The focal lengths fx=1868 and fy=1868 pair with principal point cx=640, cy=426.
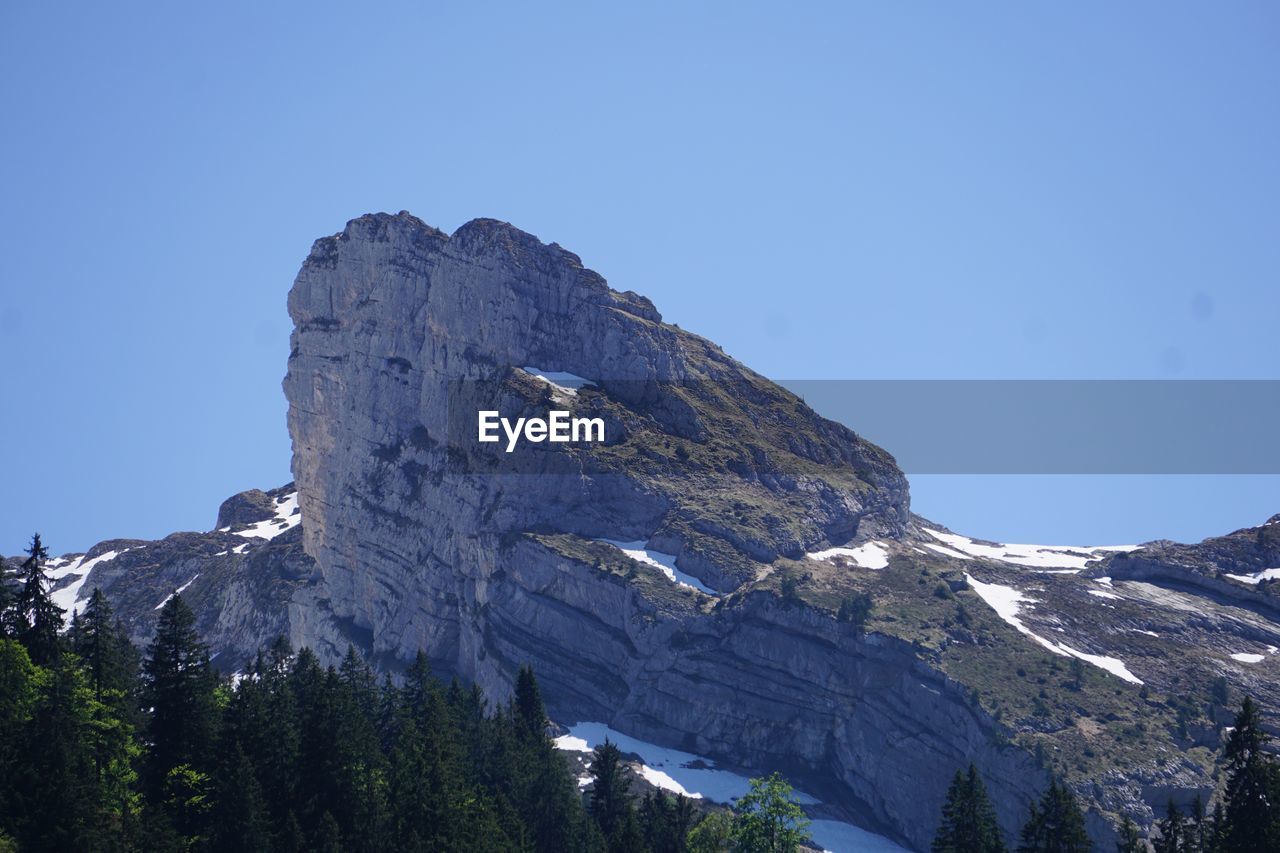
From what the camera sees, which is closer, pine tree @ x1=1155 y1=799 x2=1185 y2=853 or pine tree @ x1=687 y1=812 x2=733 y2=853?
pine tree @ x1=1155 y1=799 x2=1185 y2=853

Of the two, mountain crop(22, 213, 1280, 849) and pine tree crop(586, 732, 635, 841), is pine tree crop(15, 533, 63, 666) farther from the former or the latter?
mountain crop(22, 213, 1280, 849)

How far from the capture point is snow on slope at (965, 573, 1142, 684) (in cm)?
17675

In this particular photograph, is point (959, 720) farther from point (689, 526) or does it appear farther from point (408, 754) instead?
point (408, 754)

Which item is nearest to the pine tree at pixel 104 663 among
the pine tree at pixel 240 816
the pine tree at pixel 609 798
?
the pine tree at pixel 240 816

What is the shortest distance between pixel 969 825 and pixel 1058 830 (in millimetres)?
5910

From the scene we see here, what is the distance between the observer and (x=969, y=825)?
102 metres

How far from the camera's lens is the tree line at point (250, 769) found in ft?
277

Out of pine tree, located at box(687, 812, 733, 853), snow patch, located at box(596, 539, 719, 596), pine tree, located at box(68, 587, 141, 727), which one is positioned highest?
snow patch, located at box(596, 539, 719, 596)

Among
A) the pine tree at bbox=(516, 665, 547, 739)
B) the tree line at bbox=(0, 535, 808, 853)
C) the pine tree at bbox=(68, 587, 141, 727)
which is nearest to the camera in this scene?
the tree line at bbox=(0, 535, 808, 853)

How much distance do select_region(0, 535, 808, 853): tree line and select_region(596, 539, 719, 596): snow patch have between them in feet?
229

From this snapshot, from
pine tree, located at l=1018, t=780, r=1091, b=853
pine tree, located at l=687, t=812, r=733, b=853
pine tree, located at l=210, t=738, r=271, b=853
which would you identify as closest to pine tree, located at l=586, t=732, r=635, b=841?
pine tree, located at l=687, t=812, r=733, b=853

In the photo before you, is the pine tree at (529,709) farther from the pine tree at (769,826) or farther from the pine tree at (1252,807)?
the pine tree at (1252,807)

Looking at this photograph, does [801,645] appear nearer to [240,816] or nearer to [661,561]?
[661,561]

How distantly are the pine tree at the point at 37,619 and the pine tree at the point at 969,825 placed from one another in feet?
158
